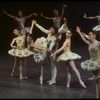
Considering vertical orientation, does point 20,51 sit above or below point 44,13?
below

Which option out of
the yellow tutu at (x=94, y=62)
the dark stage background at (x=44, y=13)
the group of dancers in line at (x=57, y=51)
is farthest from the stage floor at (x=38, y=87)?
the dark stage background at (x=44, y=13)

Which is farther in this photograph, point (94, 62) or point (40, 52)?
point (40, 52)

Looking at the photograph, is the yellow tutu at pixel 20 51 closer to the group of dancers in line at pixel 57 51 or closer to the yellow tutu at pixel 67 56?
the group of dancers in line at pixel 57 51

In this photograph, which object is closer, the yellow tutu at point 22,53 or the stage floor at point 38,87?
the stage floor at point 38,87

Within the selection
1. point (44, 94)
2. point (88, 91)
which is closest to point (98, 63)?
point (88, 91)

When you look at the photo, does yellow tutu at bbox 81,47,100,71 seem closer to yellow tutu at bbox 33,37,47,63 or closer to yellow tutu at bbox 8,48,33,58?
yellow tutu at bbox 33,37,47,63

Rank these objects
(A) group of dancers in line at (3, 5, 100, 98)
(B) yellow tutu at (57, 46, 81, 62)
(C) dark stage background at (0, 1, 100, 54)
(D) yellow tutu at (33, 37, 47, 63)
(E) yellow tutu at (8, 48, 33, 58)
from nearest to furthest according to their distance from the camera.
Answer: (A) group of dancers in line at (3, 5, 100, 98), (B) yellow tutu at (57, 46, 81, 62), (D) yellow tutu at (33, 37, 47, 63), (E) yellow tutu at (8, 48, 33, 58), (C) dark stage background at (0, 1, 100, 54)

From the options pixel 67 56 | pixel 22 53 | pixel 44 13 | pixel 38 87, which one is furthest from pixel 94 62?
pixel 44 13

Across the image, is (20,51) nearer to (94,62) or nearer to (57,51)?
(57,51)

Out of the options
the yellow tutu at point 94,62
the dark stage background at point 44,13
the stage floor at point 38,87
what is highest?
the dark stage background at point 44,13

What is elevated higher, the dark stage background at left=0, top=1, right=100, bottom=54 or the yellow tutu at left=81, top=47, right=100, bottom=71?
the dark stage background at left=0, top=1, right=100, bottom=54

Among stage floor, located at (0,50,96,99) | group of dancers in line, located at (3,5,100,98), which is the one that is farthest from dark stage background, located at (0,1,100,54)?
group of dancers in line, located at (3,5,100,98)

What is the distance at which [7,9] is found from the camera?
10.5 metres

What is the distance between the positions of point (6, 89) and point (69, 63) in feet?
4.32
